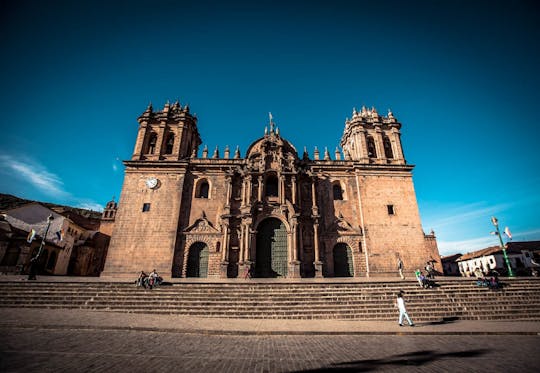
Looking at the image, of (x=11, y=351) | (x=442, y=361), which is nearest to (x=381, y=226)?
(x=442, y=361)

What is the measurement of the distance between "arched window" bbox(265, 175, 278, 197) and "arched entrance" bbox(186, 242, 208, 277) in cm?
803

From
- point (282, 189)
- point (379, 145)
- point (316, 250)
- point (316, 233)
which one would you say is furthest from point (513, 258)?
point (282, 189)

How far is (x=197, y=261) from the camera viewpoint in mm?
21125

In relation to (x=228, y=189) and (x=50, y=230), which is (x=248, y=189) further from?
(x=50, y=230)

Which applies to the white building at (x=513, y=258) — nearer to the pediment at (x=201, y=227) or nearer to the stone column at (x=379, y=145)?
the stone column at (x=379, y=145)

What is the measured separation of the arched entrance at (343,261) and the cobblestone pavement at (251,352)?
13050 mm

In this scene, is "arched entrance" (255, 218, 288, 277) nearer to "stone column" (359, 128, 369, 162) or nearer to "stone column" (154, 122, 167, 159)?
"stone column" (359, 128, 369, 162)

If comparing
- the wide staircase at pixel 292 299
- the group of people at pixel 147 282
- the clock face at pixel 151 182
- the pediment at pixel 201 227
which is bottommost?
the wide staircase at pixel 292 299

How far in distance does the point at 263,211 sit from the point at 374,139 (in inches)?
608

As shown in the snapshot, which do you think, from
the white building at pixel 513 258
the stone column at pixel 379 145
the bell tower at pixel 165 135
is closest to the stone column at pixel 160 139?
the bell tower at pixel 165 135

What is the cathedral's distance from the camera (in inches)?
816

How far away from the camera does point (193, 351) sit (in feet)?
21.1

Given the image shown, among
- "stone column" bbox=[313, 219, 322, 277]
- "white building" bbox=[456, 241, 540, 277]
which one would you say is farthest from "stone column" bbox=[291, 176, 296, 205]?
→ "white building" bbox=[456, 241, 540, 277]

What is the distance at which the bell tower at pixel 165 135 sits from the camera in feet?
81.6
